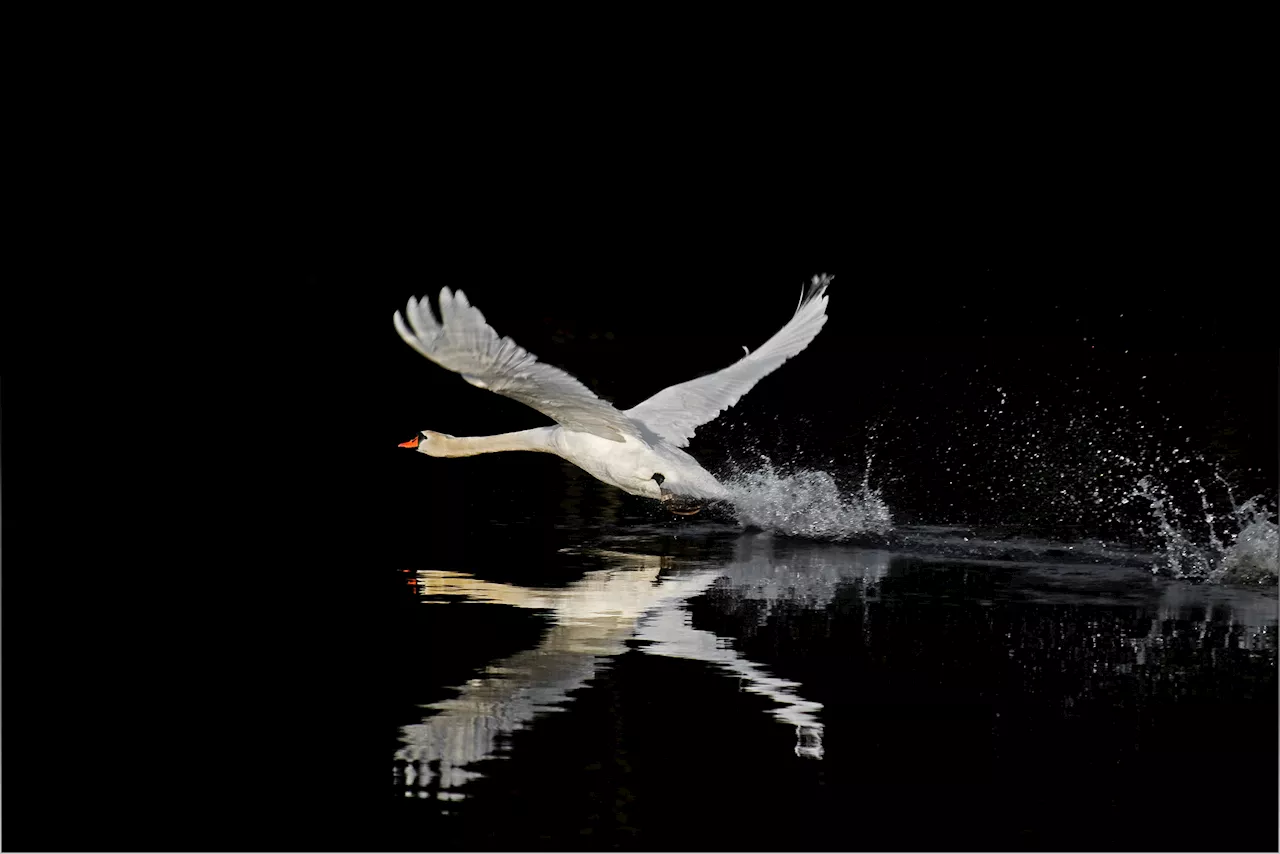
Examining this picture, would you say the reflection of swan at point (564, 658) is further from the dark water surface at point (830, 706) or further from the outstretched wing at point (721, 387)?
the outstretched wing at point (721, 387)

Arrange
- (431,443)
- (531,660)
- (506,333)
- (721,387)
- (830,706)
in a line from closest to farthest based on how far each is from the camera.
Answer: (830,706)
(531,660)
(721,387)
(431,443)
(506,333)

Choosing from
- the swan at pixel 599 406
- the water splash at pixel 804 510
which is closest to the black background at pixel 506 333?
the water splash at pixel 804 510

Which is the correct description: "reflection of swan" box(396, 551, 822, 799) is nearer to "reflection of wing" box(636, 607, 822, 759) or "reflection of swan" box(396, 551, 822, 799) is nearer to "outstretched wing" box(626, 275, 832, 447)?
"reflection of wing" box(636, 607, 822, 759)

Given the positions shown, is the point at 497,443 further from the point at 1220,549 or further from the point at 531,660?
the point at 1220,549

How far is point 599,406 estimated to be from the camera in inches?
392

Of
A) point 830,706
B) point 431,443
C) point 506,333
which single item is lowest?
point 830,706

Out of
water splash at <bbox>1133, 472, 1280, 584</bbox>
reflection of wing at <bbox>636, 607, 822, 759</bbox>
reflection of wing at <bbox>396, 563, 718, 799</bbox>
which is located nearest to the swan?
reflection of wing at <bbox>396, 563, 718, 799</bbox>

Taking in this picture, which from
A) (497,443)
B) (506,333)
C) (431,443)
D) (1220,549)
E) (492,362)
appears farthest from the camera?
(506,333)

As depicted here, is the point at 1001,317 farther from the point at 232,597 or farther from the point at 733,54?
the point at 232,597

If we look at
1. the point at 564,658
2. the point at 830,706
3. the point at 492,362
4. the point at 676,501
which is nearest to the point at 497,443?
the point at 676,501

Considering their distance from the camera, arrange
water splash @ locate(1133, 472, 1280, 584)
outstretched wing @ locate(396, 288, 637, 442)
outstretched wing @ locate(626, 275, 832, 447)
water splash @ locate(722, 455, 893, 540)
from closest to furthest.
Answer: outstretched wing @ locate(396, 288, 637, 442), water splash @ locate(1133, 472, 1280, 584), outstretched wing @ locate(626, 275, 832, 447), water splash @ locate(722, 455, 893, 540)

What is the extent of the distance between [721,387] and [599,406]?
1.90m

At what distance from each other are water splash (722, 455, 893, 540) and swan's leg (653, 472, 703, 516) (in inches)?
20.2

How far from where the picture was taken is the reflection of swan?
6324mm
